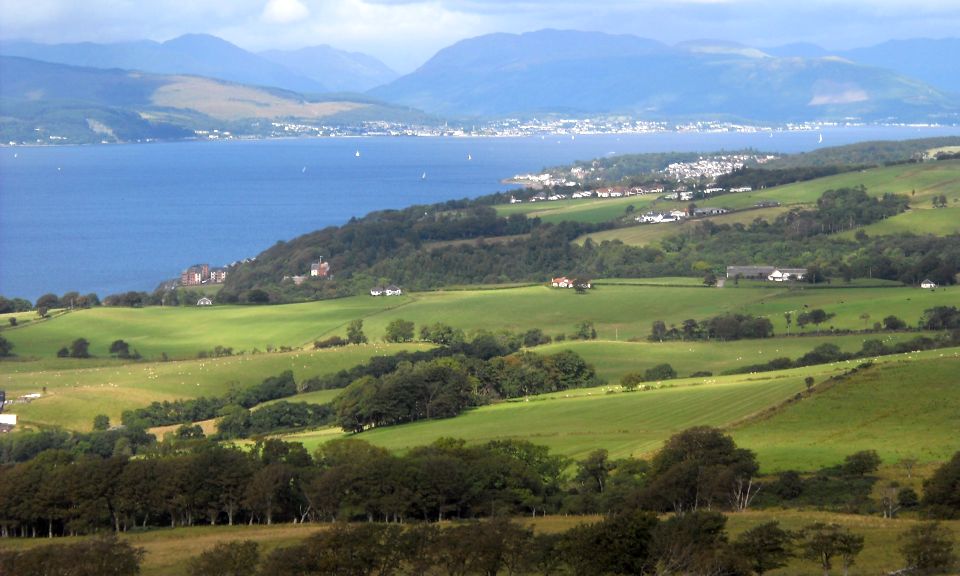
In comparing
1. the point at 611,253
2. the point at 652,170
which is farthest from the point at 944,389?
the point at 652,170

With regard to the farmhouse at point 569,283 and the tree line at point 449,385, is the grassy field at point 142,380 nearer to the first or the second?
the tree line at point 449,385

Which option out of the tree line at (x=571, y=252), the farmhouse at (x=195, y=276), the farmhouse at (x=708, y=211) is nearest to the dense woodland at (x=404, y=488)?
the tree line at (x=571, y=252)

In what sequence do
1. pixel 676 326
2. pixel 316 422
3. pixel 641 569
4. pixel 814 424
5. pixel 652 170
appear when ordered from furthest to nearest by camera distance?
pixel 652 170, pixel 676 326, pixel 316 422, pixel 814 424, pixel 641 569

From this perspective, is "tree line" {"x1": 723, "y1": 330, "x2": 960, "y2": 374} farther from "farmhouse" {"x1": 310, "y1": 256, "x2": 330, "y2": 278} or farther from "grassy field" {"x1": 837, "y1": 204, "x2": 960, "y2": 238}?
"farmhouse" {"x1": 310, "y1": 256, "x2": 330, "y2": 278}

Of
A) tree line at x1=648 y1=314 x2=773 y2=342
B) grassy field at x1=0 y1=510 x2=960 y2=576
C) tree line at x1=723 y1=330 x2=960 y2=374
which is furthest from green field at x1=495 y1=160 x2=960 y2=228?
grassy field at x1=0 y1=510 x2=960 y2=576

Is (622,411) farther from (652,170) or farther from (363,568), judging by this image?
(652,170)
